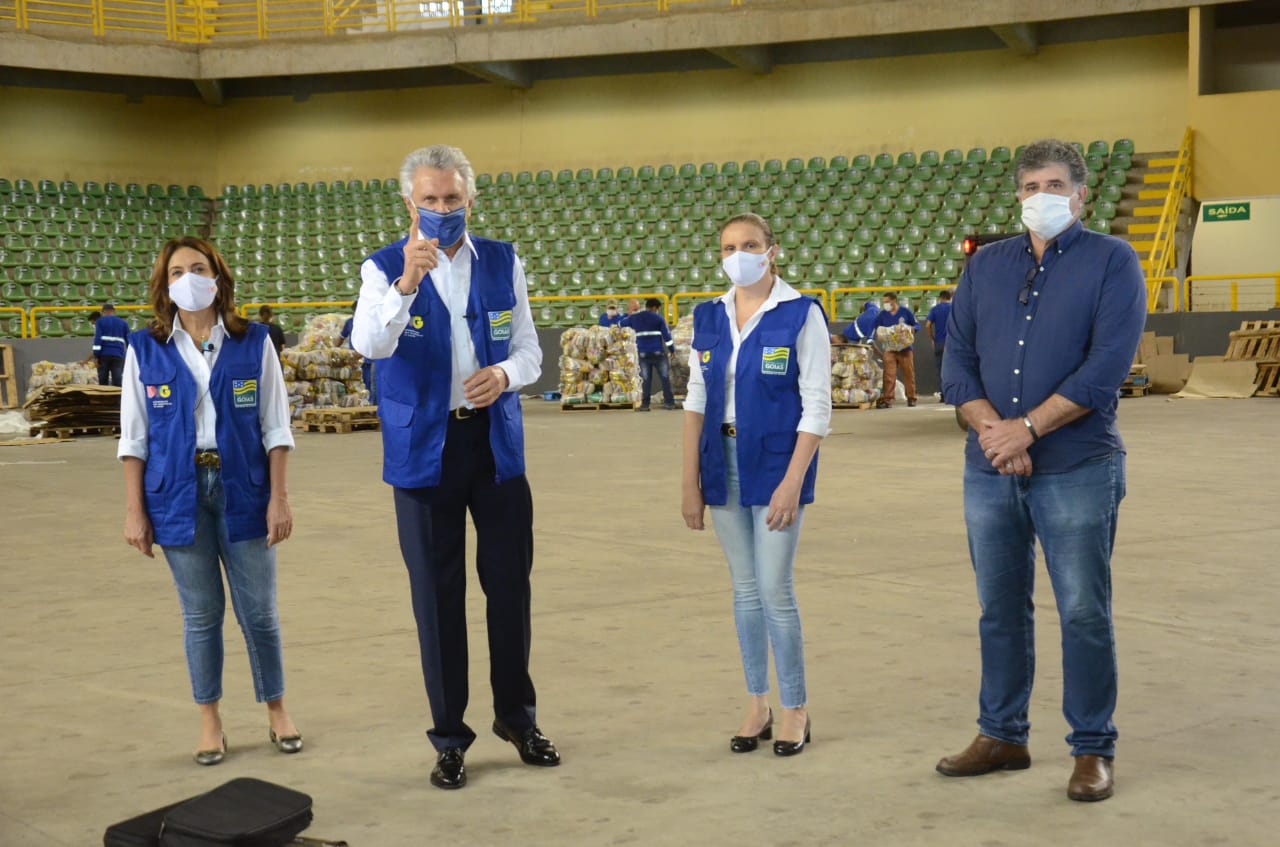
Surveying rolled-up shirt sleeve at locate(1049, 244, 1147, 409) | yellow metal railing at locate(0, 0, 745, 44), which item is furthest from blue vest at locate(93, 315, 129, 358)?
rolled-up shirt sleeve at locate(1049, 244, 1147, 409)

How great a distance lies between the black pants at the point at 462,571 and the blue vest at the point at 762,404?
652mm

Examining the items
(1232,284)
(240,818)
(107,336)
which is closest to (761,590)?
(240,818)

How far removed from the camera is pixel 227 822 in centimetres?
369

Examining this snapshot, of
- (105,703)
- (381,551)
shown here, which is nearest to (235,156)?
(381,551)

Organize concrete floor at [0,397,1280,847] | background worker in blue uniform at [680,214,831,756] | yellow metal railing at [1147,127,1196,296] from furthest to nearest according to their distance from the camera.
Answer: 1. yellow metal railing at [1147,127,1196,296]
2. background worker in blue uniform at [680,214,831,756]
3. concrete floor at [0,397,1280,847]

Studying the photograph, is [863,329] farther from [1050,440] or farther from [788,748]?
[1050,440]

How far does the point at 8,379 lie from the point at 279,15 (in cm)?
1213

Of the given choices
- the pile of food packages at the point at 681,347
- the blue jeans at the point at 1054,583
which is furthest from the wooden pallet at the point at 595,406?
the blue jeans at the point at 1054,583

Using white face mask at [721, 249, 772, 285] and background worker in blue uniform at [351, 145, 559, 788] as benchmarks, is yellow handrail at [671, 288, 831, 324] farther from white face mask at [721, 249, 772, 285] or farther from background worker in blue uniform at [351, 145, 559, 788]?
background worker in blue uniform at [351, 145, 559, 788]

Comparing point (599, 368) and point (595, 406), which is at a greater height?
point (599, 368)

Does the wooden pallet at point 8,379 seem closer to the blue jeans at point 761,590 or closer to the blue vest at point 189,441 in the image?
the blue vest at point 189,441

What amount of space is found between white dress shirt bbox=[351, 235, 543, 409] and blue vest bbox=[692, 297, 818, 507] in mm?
612

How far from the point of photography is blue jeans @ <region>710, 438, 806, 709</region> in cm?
476

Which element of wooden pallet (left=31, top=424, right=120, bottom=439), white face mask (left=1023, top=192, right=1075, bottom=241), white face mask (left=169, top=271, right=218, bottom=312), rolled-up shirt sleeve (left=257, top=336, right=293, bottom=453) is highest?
white face mask (left=1023, top=192, right=1075, bottom=241)
